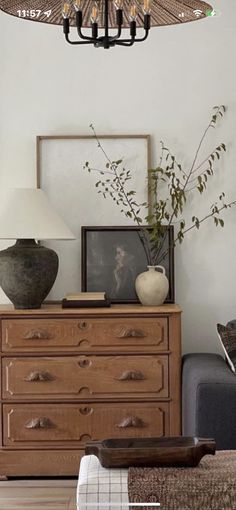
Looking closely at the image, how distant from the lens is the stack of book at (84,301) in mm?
4562

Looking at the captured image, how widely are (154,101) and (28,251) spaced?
1.10 m

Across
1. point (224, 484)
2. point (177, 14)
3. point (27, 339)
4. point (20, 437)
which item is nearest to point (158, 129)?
point (27, 339)

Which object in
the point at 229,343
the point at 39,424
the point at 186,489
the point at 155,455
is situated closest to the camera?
the point at 186,489

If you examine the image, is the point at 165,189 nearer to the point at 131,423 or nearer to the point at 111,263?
the point at 111,263

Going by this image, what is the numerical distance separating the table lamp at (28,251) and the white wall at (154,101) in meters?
0.41

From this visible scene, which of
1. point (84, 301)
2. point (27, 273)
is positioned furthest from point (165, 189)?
point (27, 273)

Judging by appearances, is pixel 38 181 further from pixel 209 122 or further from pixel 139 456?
pixel 139 456

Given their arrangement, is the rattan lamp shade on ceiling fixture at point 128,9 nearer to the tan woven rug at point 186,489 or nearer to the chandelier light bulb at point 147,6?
the chandelier light bulb at point 147,6

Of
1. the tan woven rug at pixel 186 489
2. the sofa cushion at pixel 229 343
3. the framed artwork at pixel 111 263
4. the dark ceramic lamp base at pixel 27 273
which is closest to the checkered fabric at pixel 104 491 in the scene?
the tan woven rug at pixel 186 489

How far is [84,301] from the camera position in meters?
4.57

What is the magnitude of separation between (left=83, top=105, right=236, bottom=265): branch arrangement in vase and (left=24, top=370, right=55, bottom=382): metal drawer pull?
85cm

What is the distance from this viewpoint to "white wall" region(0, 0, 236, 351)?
4.92 metres

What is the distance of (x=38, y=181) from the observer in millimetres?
4914

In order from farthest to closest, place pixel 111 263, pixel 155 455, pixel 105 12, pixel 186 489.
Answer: pixel 111 263
pixel 155 455
pixel 186 489
pixel 105 12
